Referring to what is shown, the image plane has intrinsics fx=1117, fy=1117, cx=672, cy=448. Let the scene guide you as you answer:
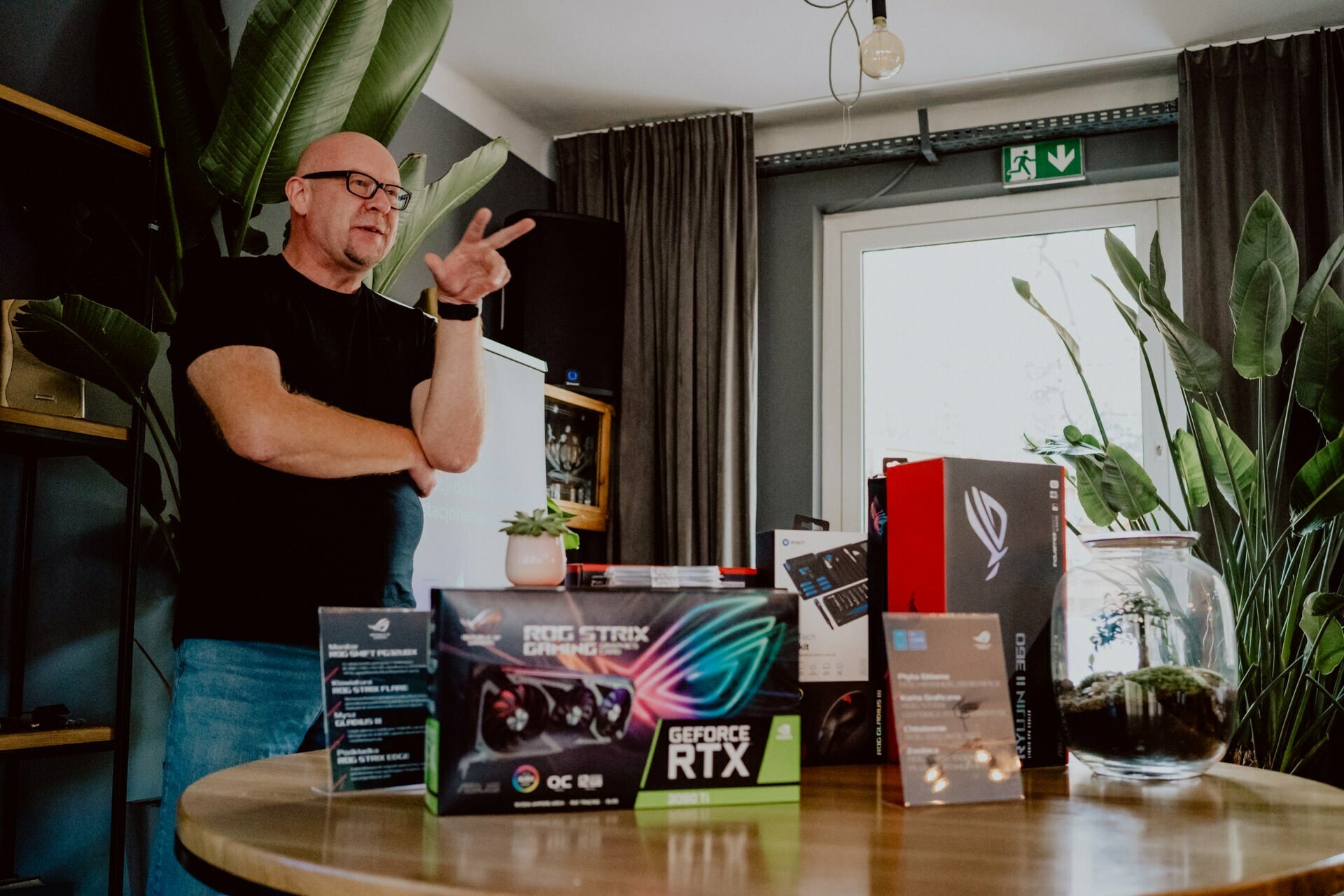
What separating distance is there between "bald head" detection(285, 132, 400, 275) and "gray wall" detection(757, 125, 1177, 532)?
2.62 meters

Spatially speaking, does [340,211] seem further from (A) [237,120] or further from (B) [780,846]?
(B) [780,846]

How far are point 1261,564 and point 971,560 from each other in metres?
2.32

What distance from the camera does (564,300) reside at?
4000 millimetres

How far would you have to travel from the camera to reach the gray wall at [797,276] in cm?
418

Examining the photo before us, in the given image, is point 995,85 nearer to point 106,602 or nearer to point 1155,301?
point 1155,301

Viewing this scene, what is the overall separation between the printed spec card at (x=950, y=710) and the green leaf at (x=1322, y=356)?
2.44 metres

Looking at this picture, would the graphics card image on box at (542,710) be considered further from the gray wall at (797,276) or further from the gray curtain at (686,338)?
the gray wall at (797,276)

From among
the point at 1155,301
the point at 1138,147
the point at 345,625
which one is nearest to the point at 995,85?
the point at 1138,147

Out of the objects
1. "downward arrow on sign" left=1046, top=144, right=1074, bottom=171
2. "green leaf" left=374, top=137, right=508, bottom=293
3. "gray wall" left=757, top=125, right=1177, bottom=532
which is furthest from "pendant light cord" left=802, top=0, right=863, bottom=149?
"green leaf" left=374, top=137, right=508, bottom=293

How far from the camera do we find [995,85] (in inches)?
156

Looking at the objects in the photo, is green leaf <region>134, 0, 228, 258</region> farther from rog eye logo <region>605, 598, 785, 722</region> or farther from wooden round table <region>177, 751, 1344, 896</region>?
rog eye logo <region>605, 598, 785, 722</region>

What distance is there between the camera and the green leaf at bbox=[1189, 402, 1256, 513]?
3086mm

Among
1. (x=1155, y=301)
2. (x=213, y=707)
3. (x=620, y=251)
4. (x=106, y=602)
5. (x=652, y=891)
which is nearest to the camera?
(x=652, y=891)

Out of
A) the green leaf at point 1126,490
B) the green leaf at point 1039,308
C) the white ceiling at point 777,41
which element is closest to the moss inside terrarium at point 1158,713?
the green leaf at point 1126,490
